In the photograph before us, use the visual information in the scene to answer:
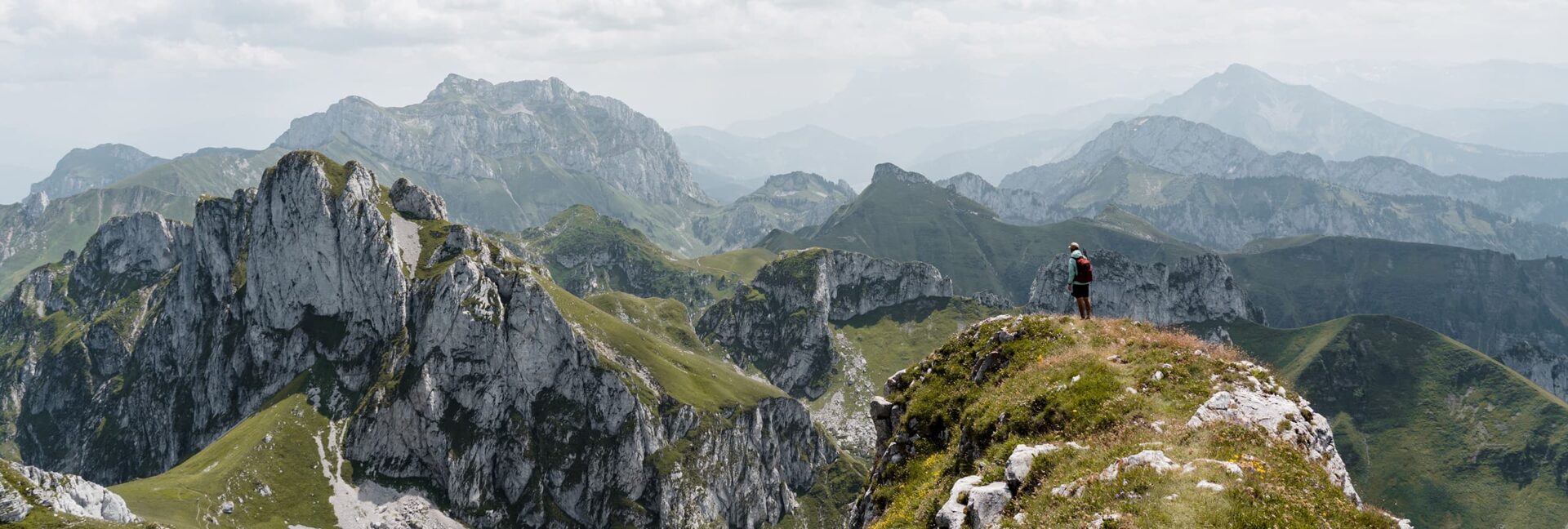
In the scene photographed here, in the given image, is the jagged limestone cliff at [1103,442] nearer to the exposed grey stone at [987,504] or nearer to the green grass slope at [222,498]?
the exposed grey stone at [987,504]

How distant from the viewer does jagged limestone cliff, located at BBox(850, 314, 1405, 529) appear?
68.0 feet

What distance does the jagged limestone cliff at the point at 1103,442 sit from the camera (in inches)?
816

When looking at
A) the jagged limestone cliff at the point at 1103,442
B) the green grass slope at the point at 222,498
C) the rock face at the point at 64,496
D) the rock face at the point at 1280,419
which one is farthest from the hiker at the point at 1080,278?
the green grass slope at the point at 222,498

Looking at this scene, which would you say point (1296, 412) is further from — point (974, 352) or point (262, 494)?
point (262, 494)

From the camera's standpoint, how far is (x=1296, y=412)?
26641 mm

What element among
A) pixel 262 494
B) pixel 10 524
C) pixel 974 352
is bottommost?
pixel 262 494

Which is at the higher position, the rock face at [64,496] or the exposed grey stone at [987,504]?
the exposed grey stone at [987,504]

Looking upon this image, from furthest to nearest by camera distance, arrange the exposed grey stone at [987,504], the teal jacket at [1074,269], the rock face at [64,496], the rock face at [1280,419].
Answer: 1. the rock face at [64,496]
2. the teal jacket at [1074,269]
3. the rock face at [1280,419]
4. the exposed grey stone at [987,504]

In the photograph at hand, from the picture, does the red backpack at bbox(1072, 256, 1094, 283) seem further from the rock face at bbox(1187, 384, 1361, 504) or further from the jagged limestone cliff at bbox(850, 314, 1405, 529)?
the rock face at bbox(1187, 384, 1361, 504)

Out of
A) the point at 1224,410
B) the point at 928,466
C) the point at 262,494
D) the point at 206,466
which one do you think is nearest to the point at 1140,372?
the point at 1224,410

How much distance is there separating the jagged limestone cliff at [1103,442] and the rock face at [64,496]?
510ft

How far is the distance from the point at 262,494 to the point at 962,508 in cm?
22211

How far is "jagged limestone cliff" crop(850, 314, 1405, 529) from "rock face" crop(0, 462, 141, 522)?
15539 centimetres

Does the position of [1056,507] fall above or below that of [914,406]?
above
